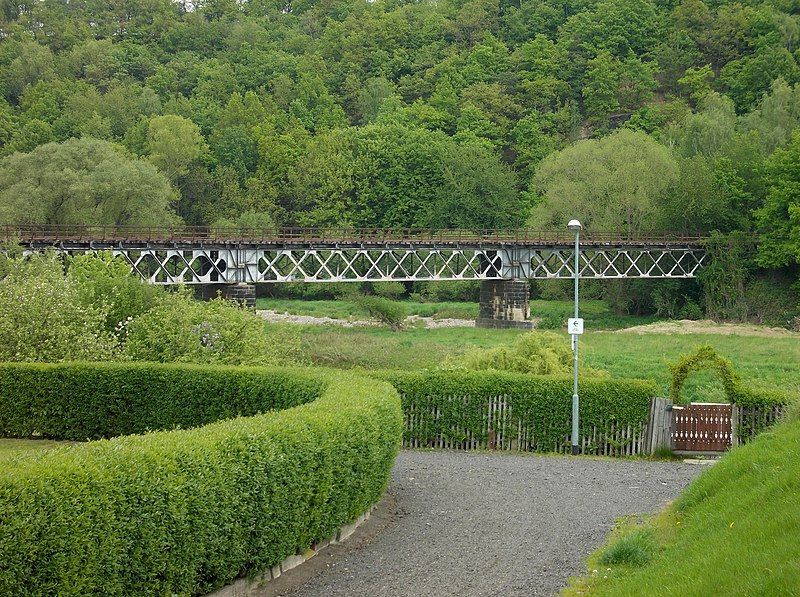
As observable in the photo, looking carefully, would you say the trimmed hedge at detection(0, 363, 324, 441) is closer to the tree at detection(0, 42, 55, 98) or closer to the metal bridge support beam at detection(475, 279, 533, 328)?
the metal bridge support beam at detection(475, 279, 533, 328)

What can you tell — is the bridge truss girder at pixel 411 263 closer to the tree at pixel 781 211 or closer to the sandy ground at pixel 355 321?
the sandy ground at pixel 355 321

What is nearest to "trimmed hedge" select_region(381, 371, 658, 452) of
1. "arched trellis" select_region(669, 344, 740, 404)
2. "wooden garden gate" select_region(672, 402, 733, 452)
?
"wooden garden gate" select_region(672, 402, 733, 452)

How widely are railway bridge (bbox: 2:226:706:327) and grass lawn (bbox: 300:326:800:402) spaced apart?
5.67 m

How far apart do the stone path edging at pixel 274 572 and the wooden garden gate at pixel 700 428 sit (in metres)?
11.2

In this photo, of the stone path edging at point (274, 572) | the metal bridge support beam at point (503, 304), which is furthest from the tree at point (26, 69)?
the stone path edging at point (274, 572)

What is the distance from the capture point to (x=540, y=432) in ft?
80.6

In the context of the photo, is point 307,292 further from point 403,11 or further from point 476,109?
point 403,11

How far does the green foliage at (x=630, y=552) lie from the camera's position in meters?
12.6

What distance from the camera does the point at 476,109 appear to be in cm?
11500

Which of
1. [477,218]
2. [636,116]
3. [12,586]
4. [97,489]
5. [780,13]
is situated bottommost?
[12,586]

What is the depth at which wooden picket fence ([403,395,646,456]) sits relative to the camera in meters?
24.4

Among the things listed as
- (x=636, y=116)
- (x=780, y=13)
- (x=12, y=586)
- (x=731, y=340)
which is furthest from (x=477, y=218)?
(x=12, y=586)

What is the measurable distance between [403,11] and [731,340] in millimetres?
109491

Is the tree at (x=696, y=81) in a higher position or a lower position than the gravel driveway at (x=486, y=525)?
higher
